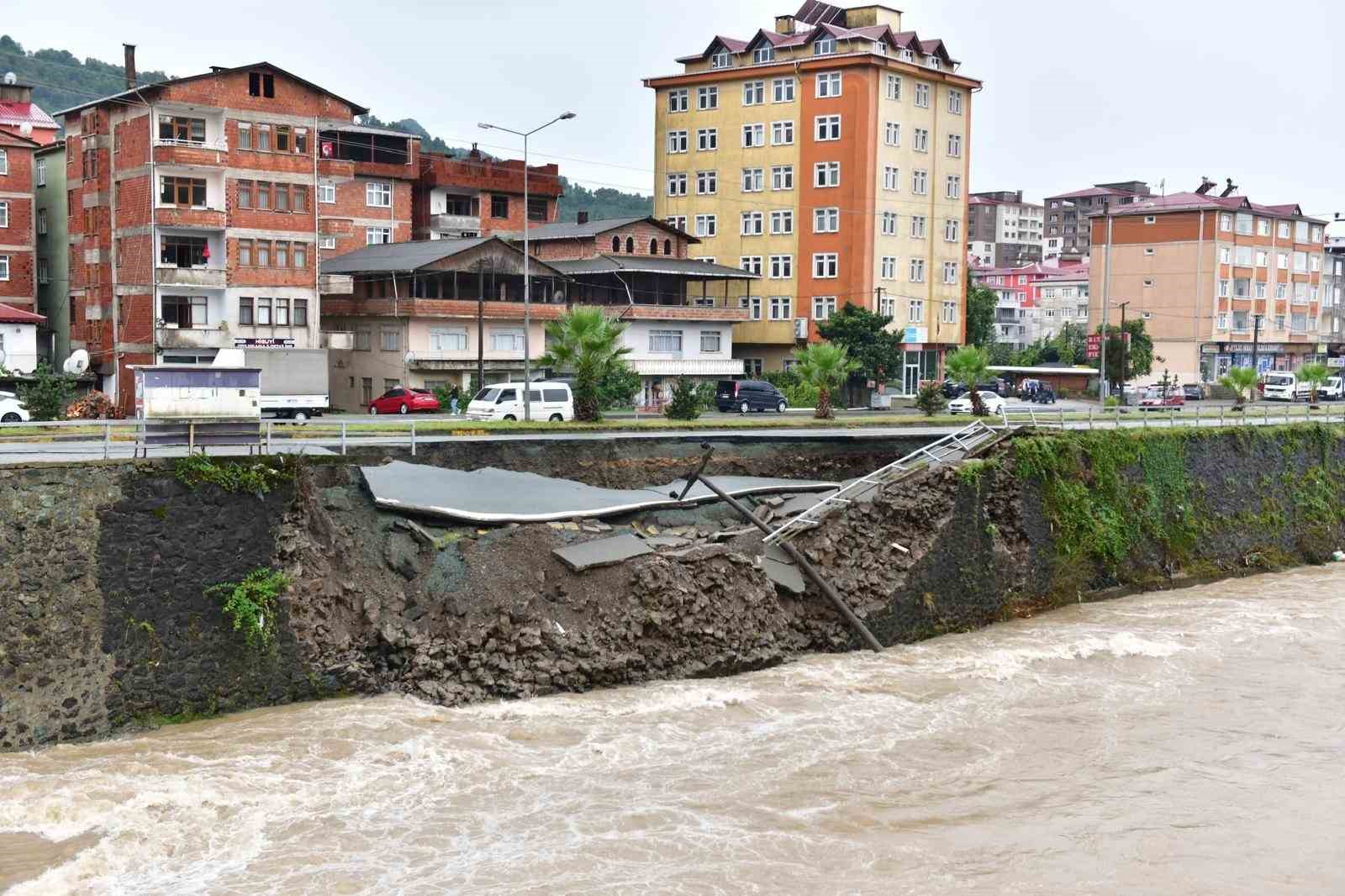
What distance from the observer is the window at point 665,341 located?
222 ft

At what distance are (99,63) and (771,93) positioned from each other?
91.8 meters

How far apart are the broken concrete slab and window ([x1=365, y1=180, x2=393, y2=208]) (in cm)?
5063

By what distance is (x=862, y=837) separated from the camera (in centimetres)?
1738

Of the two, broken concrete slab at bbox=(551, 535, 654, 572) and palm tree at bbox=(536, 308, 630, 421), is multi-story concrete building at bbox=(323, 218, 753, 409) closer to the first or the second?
palm tree at bbox=(536, 308, 630, 421)

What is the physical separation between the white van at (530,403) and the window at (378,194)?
29.7 metres

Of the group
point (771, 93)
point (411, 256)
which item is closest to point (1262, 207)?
point (771, 93)

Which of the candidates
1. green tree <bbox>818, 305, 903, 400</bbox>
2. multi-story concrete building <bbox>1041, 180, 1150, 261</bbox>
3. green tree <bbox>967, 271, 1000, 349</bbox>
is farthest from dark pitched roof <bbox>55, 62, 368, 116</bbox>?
multi-story concrete building <bbox>1041, 180, 1150, 261</bbox>

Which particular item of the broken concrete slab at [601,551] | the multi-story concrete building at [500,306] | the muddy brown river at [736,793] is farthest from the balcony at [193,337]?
the muddy brown river at [736,793]

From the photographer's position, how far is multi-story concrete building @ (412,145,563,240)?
7381 centimetres

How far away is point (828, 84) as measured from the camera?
73500 mm

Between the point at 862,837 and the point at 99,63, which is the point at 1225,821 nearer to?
the point at 862,837

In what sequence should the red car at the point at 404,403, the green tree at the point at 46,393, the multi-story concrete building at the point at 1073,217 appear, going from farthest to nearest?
the multi-story concrete building at the point at 1073,217 < the red car at the point at 404,403 < the green tree at the point at 46,393

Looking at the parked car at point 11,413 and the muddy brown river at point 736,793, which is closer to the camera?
the muddy brown river at point 736,793

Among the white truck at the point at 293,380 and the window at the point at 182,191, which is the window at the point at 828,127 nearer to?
the white truck at the point at 293,380
